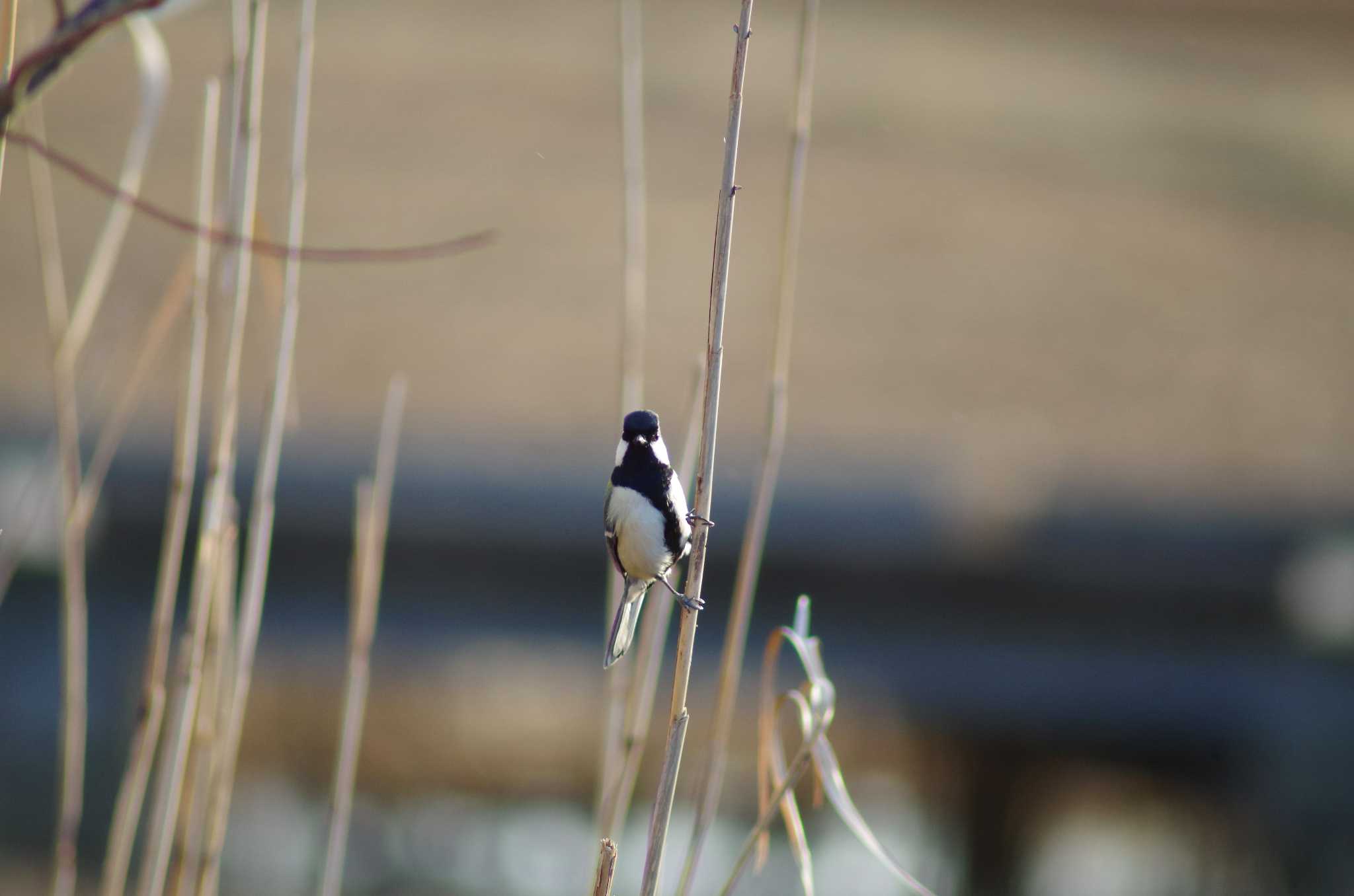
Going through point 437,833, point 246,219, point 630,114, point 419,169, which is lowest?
point 437,833

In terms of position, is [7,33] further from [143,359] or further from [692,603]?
[692,603]

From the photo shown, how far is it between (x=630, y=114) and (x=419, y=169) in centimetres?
353

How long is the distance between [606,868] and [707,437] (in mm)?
342

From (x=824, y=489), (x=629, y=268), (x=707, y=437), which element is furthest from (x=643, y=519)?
(x=824, y=489)

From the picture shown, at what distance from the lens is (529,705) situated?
345 cm

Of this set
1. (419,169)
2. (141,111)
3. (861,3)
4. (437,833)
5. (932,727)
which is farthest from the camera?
(861,3)

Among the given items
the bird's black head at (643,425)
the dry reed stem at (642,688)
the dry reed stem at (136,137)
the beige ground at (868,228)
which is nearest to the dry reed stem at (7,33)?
the dry reed stem at (136,137)

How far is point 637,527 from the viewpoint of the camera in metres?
1.04

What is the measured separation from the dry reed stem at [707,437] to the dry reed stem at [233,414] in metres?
0.48

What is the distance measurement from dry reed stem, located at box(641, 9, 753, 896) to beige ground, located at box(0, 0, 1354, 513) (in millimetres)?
2011

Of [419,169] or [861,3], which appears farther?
[861,3]

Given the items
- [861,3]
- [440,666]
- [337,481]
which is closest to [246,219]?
[337,481]

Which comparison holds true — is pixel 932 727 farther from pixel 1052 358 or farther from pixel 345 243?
pixel 345 243

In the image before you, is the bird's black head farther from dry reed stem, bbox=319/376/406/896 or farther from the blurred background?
the blurred background
